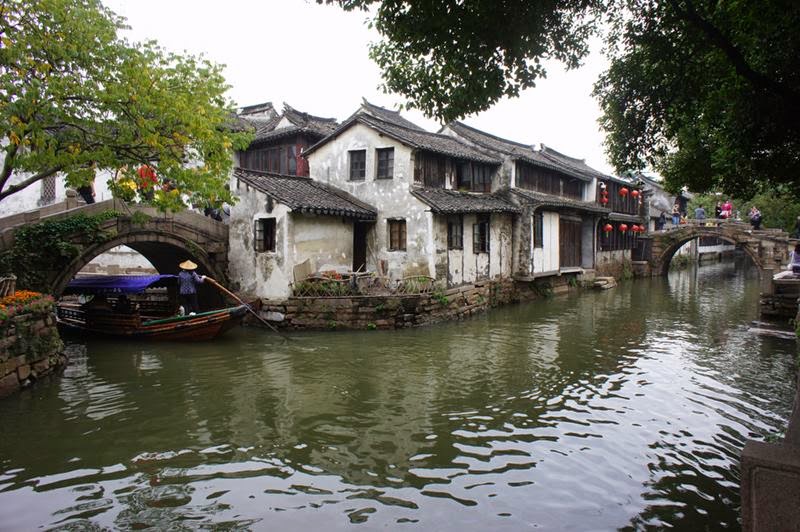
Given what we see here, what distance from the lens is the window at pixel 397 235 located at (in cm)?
1766

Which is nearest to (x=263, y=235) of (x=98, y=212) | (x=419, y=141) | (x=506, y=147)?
(x=98, y=212)

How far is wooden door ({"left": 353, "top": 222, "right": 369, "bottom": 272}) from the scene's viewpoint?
18.4 m

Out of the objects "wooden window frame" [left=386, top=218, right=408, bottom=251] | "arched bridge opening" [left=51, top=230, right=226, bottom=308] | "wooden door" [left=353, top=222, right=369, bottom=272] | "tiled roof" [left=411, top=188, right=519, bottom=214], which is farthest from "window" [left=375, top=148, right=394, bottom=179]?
"arched bridge opening" [left=51, top=230, right=226, bottom=308]

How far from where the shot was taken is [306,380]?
10047 millimetres

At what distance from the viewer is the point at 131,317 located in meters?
14.1

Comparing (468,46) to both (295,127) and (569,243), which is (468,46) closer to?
(295,127)

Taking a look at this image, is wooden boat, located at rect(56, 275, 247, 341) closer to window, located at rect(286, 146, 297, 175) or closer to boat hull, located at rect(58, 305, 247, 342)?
boat hull, located at rect(58, 305, 247, 342)

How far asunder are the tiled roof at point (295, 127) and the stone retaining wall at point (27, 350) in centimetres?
1390

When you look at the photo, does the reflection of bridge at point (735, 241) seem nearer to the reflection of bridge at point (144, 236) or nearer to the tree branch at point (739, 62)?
the tree branch at point (739, 62)

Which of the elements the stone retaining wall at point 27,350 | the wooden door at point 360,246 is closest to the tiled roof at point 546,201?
the wooden door at point 360,246

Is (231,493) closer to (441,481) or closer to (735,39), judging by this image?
(441,481)

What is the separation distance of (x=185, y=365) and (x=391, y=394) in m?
5.19

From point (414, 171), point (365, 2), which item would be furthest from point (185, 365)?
point (414, 171)

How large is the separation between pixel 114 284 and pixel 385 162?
9370 mm
